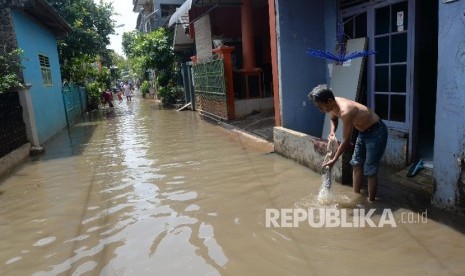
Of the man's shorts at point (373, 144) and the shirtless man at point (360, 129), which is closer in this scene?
the shirtless man at point (360, 129)

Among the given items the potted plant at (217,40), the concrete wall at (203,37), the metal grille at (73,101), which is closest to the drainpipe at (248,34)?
the potted plant at (217,40)

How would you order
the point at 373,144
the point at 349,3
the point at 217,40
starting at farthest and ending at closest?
the point at 217,40 → the point at 349,3 → the point at 373,144

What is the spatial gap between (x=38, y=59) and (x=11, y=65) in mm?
2897

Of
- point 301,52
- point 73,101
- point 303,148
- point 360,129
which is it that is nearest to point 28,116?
point 301,52

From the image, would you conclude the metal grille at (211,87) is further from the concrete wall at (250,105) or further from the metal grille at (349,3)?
the metal grille at (349,3)

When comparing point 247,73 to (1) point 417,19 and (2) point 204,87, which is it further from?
(1) point 417,19

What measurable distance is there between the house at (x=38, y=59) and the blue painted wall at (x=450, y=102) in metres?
9.21

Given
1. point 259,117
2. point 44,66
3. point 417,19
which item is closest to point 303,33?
point 417,19

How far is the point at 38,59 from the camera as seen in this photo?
12.1m

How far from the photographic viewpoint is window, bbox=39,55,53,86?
41.4ft

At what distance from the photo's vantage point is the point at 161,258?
359 centimetres

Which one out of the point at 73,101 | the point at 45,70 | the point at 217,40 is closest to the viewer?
the point at 45,70

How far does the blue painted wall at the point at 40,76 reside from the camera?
10.6 metres

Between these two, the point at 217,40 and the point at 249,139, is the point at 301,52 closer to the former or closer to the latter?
the point at 249,139
